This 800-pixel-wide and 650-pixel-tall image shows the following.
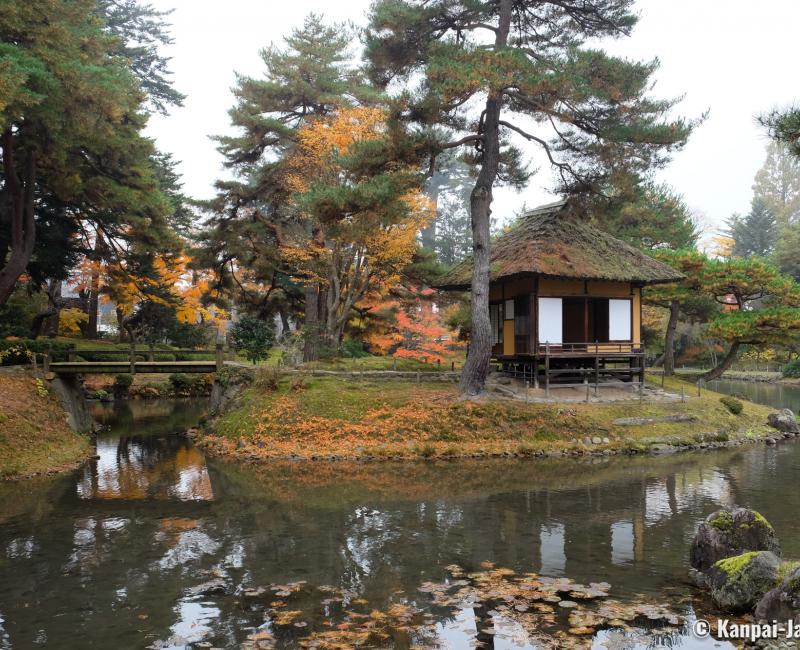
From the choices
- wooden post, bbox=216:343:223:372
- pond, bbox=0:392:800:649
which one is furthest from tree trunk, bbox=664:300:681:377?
wooden post, bbox=216:343:223:372

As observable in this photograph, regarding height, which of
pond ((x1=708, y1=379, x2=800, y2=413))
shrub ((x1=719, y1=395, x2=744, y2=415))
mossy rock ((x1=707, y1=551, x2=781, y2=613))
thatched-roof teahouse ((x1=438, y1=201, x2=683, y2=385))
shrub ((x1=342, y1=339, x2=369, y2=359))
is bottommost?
pond ((x1=708, y1=379, x2=800, y2=413))

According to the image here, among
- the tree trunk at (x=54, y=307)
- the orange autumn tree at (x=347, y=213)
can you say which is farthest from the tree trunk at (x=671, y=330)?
the tree trunk at (x=54, y=307)

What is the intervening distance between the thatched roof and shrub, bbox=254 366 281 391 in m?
8.01

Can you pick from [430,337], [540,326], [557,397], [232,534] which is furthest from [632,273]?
[232,534]

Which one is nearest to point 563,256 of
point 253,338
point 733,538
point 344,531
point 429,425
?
point 429,425

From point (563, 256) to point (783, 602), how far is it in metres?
16.2

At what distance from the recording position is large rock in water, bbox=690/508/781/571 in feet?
25.7

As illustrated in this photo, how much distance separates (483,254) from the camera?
1970 cm

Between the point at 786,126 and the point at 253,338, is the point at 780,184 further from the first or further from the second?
the point at 786,126

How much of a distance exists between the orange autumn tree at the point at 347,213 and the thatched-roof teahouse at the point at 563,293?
142 inches

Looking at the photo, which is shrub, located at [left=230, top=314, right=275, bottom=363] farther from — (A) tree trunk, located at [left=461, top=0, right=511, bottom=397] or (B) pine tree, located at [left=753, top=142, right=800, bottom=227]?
(B) pine tree, located at [left=753, top=142, right=800, bottom=227]

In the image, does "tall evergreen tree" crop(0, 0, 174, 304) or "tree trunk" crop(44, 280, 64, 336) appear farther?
"tree trunk" crop(44, 280, 64, 336)

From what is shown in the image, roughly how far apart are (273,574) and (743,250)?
6025cm

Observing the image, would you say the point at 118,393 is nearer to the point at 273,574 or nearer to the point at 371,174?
the point at 371,174
